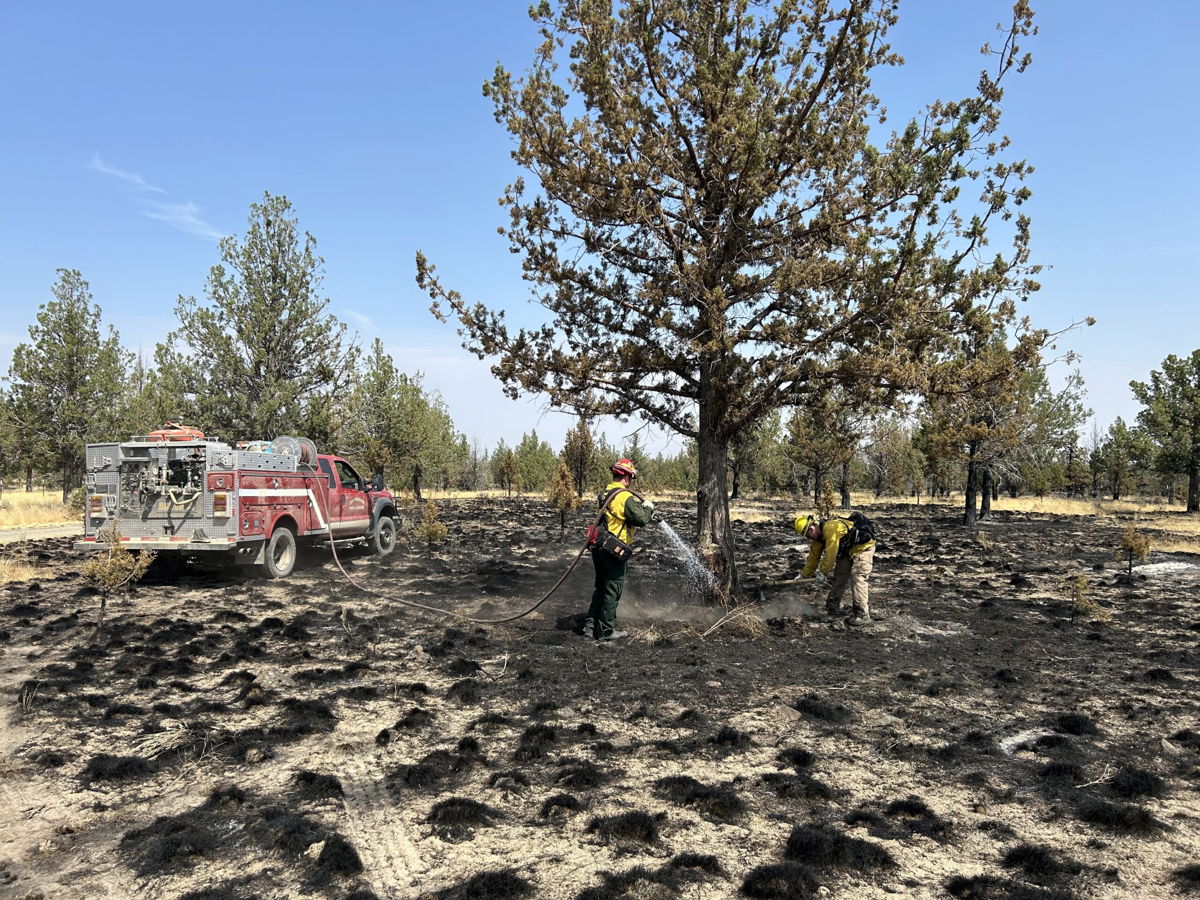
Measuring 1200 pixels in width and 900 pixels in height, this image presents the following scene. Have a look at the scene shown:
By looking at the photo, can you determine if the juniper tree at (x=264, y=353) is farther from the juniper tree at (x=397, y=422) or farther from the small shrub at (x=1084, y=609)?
the small shrub at (x=1084, y=609)

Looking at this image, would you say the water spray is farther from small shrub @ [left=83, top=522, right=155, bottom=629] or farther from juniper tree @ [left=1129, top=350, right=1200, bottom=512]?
juniper tree @ [left=1129, top=350, right=1200, bottom=512]

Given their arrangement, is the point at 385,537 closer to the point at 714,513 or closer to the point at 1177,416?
the point at 714,513

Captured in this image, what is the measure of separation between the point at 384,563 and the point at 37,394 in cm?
2152

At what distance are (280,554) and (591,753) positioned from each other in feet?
31.2

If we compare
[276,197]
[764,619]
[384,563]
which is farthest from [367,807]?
[276,197]

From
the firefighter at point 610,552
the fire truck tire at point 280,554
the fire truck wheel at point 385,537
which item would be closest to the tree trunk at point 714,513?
the firefighter at point 610,552

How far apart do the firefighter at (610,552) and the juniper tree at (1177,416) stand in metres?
41.5

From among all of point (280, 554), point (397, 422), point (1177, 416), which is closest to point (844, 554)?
point (280, 554)

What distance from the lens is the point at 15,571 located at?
13.2m

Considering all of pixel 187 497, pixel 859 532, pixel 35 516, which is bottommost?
pixel 35 516

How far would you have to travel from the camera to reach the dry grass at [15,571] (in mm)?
12703

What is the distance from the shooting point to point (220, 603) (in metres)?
10.7

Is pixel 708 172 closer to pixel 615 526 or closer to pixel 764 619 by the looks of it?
pixel 615 526

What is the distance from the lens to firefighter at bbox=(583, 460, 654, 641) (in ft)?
28.6
